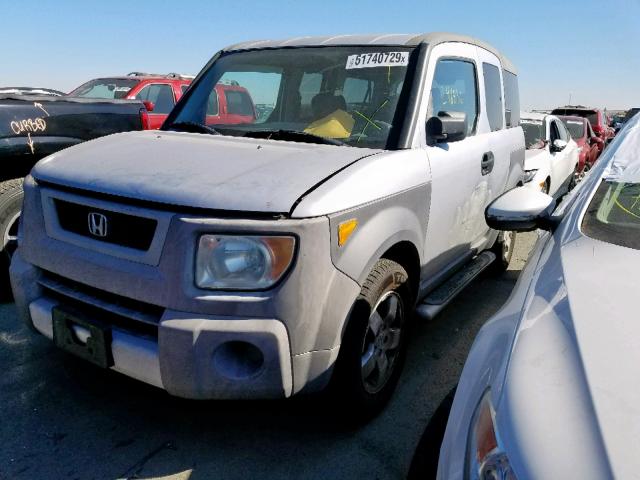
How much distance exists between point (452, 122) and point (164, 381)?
1948 millimetres

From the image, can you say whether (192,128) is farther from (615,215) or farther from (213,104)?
(615,215)

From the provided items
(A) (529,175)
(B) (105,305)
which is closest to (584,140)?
(A) (529,175)

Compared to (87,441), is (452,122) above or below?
above

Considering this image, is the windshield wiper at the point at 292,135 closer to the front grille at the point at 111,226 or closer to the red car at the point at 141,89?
the front grille at the point at 111,226

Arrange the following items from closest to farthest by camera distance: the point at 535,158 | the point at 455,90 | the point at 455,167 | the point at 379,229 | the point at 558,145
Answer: the point at 379,229 → the point at 455,167 → the point at 455,90 → the point at 535,158 → the point at 558,145

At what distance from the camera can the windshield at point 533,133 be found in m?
7.32

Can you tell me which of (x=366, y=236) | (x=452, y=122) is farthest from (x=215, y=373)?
(x=452, y=122)

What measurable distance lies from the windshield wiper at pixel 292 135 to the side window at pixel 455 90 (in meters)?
0.62

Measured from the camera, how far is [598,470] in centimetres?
96

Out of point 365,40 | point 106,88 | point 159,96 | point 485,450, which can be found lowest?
point 485,450

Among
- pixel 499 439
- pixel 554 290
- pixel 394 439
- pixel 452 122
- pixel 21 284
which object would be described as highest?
pixel 452 122

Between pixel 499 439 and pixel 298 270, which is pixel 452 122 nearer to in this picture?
pixel 298 270

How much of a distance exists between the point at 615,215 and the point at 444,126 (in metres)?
1.01

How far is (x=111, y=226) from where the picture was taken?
207 cm
